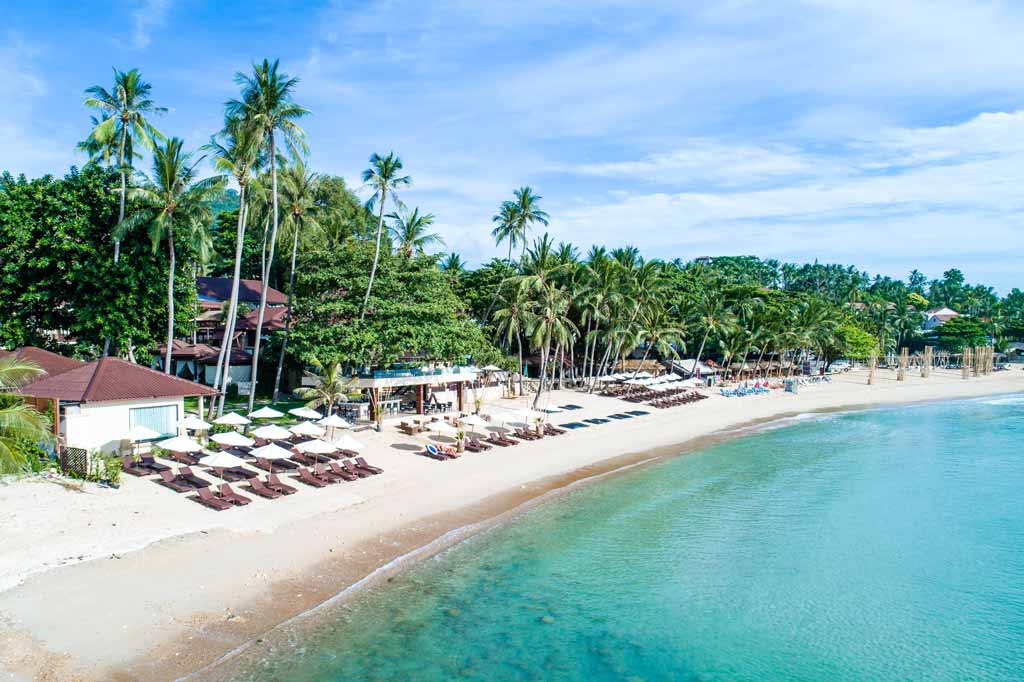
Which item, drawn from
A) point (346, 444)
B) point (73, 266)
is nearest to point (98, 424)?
point (346, 444)

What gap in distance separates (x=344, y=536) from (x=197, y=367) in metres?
28.1

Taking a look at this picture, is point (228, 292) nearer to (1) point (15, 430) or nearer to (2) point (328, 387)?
(2) point (328, 387)

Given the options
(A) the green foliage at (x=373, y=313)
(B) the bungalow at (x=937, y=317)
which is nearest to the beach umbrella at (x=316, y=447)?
(A) the green foliage at (x=373, y=313)

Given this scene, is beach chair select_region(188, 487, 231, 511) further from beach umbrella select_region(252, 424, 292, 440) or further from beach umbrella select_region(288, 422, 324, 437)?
beach umbrella select_region(288, 422, 324, 437)

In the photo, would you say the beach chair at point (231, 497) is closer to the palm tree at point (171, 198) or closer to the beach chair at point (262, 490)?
the beach chair at point (262, 490)

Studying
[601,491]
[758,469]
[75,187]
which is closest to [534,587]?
[601,491]

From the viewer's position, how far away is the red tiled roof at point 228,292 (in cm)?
5091

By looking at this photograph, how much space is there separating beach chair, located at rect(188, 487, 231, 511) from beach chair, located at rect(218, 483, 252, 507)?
18 centimetres

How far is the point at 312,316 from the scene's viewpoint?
1313 inches

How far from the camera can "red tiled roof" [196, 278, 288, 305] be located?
50.9m

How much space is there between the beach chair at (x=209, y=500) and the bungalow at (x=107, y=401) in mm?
4405

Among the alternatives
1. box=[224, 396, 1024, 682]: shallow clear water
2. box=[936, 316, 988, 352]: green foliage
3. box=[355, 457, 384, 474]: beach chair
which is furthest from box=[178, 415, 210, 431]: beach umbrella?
box=[936, 316, 988, 352]: green foliage

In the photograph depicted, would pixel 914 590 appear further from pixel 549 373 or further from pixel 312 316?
pixel 549 373

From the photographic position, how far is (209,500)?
65.7 ft
